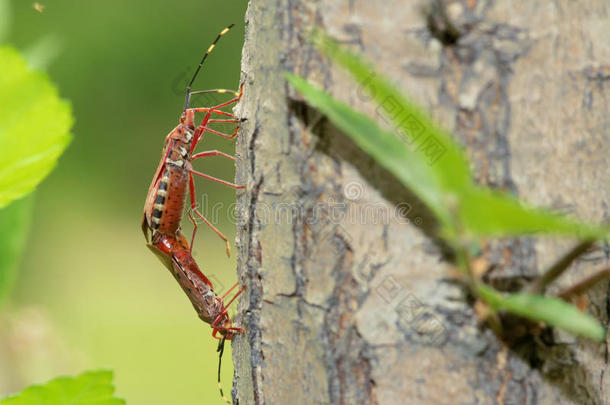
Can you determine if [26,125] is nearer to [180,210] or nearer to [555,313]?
[555,313]

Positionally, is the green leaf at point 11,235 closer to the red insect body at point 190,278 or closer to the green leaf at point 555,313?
the green leaf at point 555,313

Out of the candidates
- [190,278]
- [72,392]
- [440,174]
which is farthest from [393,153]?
[190,278]

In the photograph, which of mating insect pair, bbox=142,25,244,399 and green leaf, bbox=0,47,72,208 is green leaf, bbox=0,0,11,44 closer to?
green leaf, bbox=0,47,72,208

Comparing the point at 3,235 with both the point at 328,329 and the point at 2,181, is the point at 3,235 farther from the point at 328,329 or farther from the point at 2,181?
the point at 328,329

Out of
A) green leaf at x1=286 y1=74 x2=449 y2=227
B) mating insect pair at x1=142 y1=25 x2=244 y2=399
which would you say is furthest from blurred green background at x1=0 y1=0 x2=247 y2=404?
green leaf at x1=286 y1=74 x2=449 y2=227

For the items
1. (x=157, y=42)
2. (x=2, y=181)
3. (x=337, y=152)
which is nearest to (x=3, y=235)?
(x=2, y=181)
